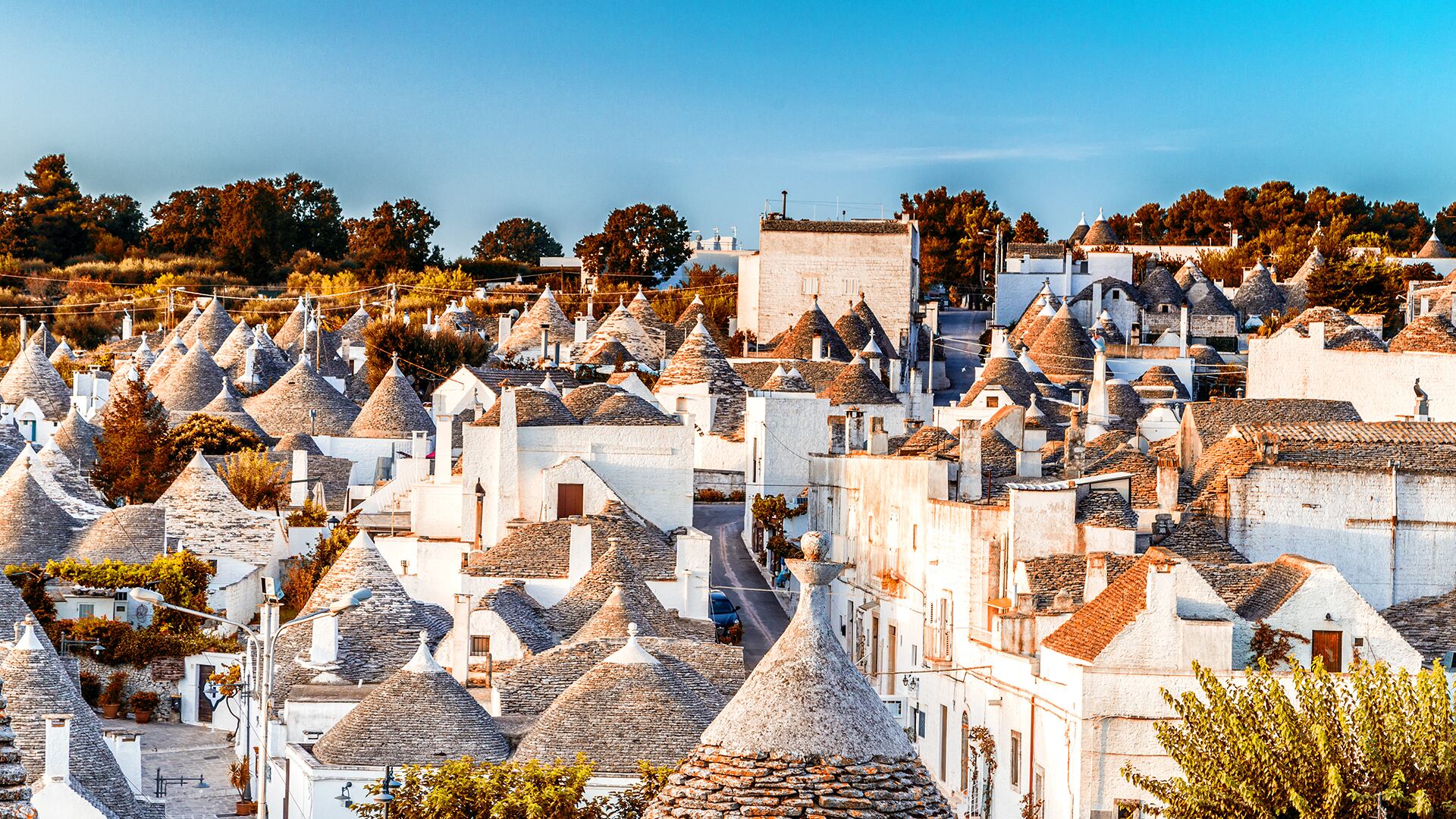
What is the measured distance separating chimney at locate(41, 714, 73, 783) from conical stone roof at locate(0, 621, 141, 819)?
550mm

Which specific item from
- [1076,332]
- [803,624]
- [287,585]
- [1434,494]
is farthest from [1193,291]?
[803,624]

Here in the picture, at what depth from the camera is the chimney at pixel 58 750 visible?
2866cm

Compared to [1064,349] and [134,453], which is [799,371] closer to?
[1064,349]

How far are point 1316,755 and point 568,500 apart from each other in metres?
27.7

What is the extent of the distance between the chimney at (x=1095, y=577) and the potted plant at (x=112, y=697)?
21775 mm

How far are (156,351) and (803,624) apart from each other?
8046cm

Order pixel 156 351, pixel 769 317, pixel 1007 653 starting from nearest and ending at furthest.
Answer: pixel 1007 653 < pixel 769 317 < pixel 156 351

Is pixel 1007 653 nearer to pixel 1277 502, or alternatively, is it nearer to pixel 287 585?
pixel 1277 502

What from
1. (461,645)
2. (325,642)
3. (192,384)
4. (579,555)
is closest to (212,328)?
(192,384)

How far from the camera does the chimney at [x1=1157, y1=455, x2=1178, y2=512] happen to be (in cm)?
3681

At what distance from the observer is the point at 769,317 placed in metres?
82.8

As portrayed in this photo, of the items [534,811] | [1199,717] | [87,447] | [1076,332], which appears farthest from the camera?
[1076,332]

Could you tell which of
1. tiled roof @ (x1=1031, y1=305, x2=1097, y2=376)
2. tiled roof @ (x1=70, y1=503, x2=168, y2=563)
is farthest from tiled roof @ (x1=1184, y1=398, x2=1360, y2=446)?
tiled roof @ (x1=70, y1=503, x2=168, y2=563)

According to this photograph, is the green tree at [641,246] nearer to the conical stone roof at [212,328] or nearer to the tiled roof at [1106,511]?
the conical stone roof at [212,328]
